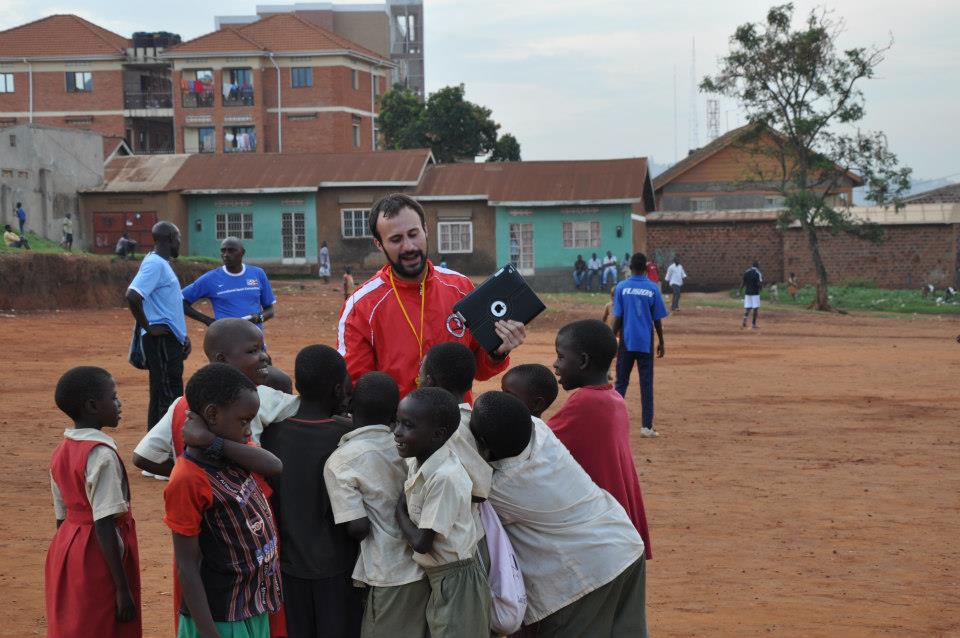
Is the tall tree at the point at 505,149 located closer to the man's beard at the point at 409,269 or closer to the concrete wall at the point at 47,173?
the concrete wall at the point at 47,173

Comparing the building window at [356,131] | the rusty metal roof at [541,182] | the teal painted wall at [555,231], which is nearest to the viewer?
the rusty metal roof at [541,182]

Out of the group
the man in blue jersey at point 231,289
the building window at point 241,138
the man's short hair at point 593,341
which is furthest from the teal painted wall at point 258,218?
the man's short hair at point 593,341

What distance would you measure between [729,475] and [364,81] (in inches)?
1995

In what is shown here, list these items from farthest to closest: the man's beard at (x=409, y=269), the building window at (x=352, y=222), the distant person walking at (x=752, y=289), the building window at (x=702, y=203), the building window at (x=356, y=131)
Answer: the building window at (x=356, y=131)
the building window at (x=702, y=203)
the building window at (x=352, y=222)
the distant person walking at (x=752, y=289)
the man's beard at (x=409, y=269)

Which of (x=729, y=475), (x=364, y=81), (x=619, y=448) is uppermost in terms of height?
(x=364, y=81)

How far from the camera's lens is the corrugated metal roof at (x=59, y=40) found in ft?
186

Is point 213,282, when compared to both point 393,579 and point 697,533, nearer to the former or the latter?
point 697,533

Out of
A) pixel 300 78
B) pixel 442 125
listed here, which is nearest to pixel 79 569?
pixel 442 125

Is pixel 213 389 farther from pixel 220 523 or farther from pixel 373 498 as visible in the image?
pixel 373 498

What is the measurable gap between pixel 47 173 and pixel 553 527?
39595 millimetres

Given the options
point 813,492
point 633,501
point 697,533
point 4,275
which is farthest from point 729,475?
point 4,275

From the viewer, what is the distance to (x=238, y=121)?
55000 millimetres

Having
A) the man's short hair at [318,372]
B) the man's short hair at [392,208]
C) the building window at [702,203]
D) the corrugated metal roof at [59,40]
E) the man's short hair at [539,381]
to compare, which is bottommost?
the man's short hair at [539,381]

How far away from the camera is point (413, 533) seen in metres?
3.66
